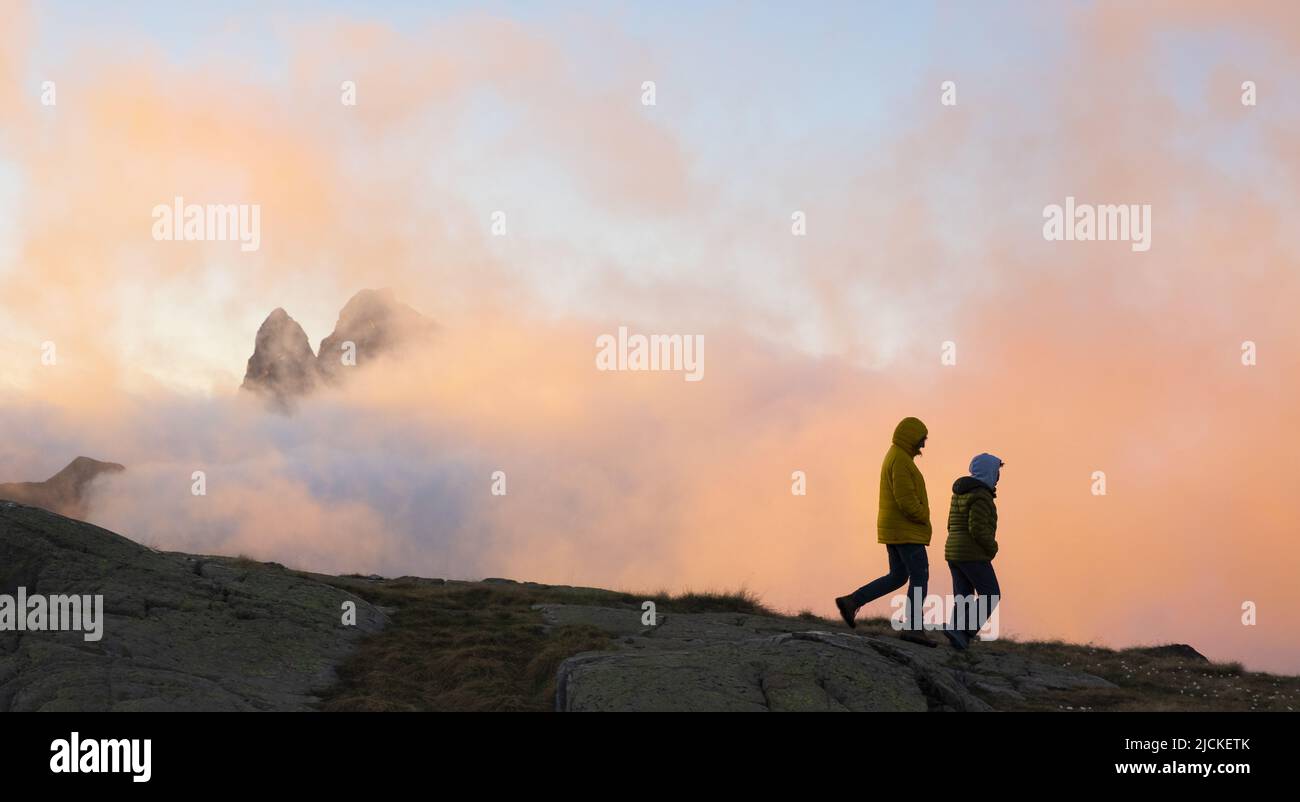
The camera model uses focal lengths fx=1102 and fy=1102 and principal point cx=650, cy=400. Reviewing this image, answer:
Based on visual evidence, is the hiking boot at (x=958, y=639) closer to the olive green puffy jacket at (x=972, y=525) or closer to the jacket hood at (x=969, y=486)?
the olive green puffy jacket at (x=972, y=525)

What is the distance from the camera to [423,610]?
2094 centimetres

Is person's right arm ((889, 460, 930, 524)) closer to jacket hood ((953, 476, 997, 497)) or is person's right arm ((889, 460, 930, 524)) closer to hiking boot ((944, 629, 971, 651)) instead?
jacket hood ((953, 476, 997, 497))

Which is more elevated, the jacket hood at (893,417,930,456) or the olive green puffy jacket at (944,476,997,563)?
the jacket hood at (893,417,930,456)

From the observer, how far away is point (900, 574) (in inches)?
699

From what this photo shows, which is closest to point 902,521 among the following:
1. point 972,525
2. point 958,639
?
point 972,525

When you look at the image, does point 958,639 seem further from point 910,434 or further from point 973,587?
point 910,434

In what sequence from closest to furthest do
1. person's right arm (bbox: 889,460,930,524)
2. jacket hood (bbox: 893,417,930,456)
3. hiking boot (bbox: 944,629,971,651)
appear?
1. person's right arm (bbox: 889,460,930,524)
2. jacket hood (bbox: 893,417,930,456)
3. hiking boot (bbox: 944,629,971,651)

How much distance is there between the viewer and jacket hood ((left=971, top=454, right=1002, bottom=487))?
18609 millimetres

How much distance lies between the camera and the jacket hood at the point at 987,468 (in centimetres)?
1861

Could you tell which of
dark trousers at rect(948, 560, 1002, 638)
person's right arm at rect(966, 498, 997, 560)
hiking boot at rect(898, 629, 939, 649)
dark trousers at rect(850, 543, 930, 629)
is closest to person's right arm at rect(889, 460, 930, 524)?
dark trousers at rect(850, 543, 930, 629)

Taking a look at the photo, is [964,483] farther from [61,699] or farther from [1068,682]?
[61,699]

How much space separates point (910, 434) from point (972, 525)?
186 centimetres
